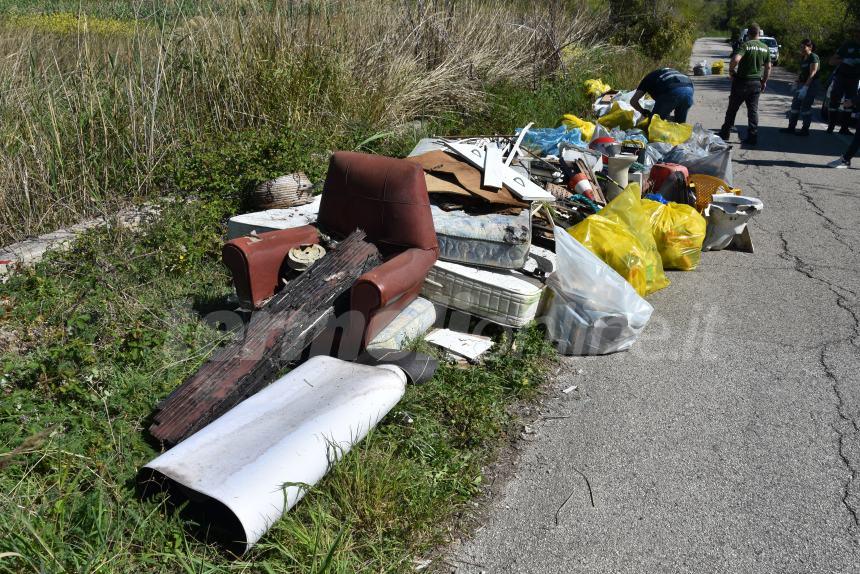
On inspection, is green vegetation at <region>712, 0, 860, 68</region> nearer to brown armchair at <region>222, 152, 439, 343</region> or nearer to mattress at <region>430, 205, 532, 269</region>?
mattress at <region>430, 205, 532, 269</region>

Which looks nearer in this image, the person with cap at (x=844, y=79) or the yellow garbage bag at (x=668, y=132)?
the yellow garbage bag at (x=668, y=132)

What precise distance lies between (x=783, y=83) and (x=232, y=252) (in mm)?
22388

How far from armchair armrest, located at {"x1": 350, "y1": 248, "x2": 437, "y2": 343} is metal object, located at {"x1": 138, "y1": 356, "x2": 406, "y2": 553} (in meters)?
0.45

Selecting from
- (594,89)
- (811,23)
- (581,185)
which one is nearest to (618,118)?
(594,89)

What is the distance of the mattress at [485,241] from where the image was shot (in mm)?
4512

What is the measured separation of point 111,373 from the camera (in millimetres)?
3578

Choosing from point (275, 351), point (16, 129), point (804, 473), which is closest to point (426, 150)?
point (275, 351)

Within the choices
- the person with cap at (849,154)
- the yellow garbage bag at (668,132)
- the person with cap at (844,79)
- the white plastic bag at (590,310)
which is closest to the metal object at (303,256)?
the white plastic bag at (590,310)

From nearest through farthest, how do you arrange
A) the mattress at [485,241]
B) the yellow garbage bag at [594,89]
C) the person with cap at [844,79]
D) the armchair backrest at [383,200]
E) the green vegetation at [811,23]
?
the armchair backrest at [383,200]
the mattress at [485,241]
the person with cap at [844,79]
the yellow garbage bag at [594,89]
the green vegetation at [811,23]

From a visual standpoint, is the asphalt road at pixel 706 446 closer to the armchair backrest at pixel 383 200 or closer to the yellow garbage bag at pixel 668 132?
the armchair backrest at pixel 383 200

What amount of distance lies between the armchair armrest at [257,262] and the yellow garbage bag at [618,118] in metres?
6.72

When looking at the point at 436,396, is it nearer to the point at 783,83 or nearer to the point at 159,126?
the point at 159,126

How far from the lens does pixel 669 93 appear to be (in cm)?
938

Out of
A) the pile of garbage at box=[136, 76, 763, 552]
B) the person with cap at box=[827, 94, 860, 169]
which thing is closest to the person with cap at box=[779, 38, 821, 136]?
the person with cap at box=[827, 94, 860, 169]
